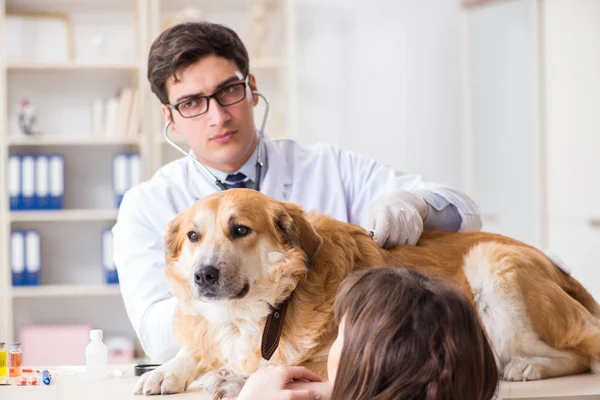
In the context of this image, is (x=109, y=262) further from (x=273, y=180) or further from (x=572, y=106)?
(x=572, y=106)

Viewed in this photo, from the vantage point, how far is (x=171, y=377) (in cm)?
147

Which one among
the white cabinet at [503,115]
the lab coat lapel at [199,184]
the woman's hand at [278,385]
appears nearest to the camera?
the woman's hand at [278,385]

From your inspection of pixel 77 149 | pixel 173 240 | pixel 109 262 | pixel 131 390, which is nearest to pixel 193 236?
pixel 173 240

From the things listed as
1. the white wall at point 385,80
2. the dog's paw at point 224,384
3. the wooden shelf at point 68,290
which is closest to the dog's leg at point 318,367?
the dog's paw at point 224,384

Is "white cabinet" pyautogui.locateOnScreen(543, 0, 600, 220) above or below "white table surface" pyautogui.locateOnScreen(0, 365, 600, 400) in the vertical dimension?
above

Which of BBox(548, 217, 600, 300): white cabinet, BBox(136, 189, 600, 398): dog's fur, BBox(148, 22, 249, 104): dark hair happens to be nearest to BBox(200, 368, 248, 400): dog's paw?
BBox(136, 189, 600, 398): dog's fur

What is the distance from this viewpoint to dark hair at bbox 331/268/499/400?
1.05m

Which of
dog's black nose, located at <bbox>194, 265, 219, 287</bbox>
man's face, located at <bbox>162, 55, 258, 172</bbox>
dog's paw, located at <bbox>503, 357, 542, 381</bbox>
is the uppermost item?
man's face, located at <bbox>162, 55, 258, 172</bbox>

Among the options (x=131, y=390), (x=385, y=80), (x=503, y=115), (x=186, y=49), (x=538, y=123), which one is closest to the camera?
(x=131, y=390)

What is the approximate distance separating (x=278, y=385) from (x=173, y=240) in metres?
0.43

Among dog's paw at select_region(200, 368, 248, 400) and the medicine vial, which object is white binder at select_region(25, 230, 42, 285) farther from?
dog's paw at select_region(200, 368, 248, 400)

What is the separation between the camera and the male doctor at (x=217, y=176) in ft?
6.20

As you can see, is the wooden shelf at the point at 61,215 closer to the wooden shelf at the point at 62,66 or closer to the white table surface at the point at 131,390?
the wooden shelf at the point at 62,66

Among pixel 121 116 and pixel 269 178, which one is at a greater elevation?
pixel 121 116
